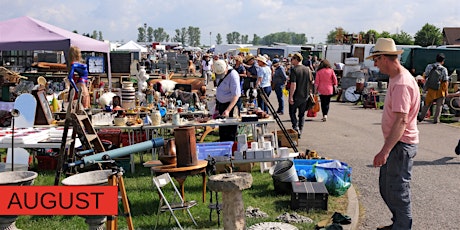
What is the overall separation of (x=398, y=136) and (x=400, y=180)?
0.44 meters

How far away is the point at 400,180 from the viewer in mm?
4684

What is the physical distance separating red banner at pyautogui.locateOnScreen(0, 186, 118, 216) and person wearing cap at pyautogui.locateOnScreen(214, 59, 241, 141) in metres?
4.39

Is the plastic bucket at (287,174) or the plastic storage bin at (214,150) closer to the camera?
the plastic bucket at (287,174)

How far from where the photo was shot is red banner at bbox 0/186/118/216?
3.59 m

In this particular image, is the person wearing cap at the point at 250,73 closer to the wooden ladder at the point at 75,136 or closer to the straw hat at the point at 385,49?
the wooden ladder at the point at 75,136

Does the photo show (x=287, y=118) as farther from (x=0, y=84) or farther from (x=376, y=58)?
(x=376, y=58)

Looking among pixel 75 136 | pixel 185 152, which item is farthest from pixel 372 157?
pixel 75 136

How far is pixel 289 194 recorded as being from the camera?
6805 millimetres

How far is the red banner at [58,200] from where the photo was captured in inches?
141

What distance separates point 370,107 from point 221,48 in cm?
3733

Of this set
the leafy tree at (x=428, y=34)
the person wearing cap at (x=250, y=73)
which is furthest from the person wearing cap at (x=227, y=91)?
the leafy tree at (x=428, y=34)

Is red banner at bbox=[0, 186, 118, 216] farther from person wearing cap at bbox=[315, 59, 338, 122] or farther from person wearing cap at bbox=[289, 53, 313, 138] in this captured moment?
person wearing cap at bbox=[315, 59, 338, 122]

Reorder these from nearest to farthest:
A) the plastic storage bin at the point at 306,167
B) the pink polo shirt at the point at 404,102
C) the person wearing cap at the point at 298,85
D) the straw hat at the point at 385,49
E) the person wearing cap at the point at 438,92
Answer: the pink polo shirt at the point at 404,102, the straw hat at the point at 385,49, the plastic storage bin at the point at 306,167, the person wearing cap at the point at 298,85, the person wearing cap at the point at 438,92

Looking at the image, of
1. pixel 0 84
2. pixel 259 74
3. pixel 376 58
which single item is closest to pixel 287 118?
pixel 259 74
